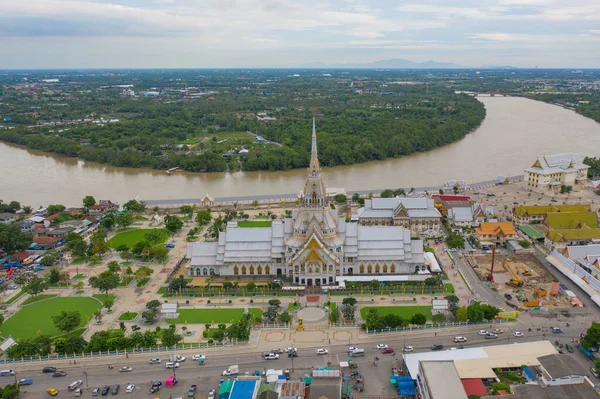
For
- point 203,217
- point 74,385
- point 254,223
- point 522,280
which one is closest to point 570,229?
point 522,280

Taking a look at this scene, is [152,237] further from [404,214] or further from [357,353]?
[404,214]

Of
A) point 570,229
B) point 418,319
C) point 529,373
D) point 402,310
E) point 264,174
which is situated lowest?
point 402,310

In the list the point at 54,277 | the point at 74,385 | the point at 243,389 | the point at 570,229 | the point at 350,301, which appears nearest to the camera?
the point at 243,389

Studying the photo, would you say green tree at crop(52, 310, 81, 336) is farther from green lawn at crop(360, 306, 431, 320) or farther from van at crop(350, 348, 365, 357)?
green lawn at crop(360, 306, 431, 320)

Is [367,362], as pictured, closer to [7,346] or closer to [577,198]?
[7,346]

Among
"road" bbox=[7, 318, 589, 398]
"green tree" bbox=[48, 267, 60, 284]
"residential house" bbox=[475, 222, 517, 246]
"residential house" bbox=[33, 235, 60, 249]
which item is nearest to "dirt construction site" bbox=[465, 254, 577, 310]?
"residential house" bbox=[475, 222, 517, 246]

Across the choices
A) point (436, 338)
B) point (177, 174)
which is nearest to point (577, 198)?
point (436, 338)
